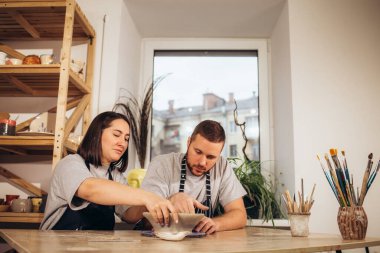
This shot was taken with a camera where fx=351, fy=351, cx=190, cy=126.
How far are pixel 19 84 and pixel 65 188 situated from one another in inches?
56.3

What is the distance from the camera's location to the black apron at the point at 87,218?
5.50 ft

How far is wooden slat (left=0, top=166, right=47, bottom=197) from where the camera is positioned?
8.72ft

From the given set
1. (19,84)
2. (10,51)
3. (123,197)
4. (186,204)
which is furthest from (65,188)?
(10,51)

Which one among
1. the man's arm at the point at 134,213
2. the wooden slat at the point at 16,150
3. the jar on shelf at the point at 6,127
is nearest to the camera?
the man's arm at the point at 134,213

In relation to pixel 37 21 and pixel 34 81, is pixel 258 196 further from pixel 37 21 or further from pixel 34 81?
pixel 37 21

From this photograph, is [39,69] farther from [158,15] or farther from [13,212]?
[158,15]

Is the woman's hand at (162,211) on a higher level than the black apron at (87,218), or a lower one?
higher

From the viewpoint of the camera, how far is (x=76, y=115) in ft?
8.32

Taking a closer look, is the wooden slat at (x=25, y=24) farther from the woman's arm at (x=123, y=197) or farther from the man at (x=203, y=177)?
the woman's arm at (x=123, y=197)

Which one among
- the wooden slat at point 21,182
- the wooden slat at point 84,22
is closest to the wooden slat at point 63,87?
the wooden slat at point 84,22

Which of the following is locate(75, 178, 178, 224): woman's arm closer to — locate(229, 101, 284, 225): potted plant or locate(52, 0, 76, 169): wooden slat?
locate(52, 0, 76, 169): wooden slat

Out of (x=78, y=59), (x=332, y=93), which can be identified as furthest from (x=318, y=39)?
(x=78, y=59)

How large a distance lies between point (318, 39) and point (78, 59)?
1960 mm

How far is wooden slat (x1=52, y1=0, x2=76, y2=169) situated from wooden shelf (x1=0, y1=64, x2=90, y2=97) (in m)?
0.06
